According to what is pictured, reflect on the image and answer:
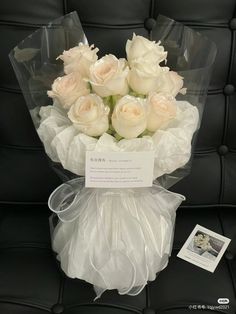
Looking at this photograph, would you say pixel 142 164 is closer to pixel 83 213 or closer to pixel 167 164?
pixel 167 164

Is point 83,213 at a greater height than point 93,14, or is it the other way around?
point 93,14

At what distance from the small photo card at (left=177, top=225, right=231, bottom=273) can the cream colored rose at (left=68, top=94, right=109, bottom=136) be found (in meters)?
0.42

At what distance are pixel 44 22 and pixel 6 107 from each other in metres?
0.22

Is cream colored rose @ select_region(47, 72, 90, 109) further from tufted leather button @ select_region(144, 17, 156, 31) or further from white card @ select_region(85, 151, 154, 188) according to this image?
tufted leather button @ select_region(144, 17, 156, 31)

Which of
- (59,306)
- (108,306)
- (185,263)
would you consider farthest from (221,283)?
(59,306)

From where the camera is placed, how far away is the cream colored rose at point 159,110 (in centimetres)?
77

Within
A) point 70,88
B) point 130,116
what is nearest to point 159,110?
point 130,116

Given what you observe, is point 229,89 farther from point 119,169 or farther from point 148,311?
point 148,311

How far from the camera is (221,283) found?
0.97 meters

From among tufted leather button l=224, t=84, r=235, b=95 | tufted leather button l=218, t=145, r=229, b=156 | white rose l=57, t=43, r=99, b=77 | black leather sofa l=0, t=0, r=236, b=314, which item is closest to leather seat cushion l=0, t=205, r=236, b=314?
black leather sofa l=0, t=0, r=236, b=314

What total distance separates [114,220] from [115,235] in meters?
0.03

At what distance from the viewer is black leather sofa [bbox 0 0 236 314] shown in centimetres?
93

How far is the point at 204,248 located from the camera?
1.05m

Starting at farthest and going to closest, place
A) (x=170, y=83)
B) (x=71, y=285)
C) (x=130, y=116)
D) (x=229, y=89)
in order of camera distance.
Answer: (x=229, y=89) → (x=71, y=285) → (x=170, y=83) → (x=130, y=116)
